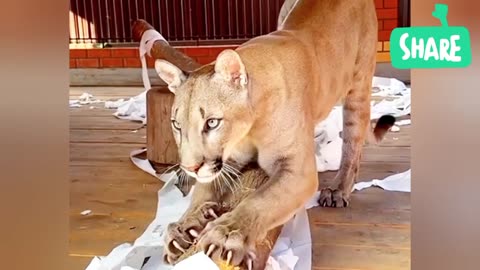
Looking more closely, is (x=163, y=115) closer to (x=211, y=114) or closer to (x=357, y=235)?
(x=211, y=114)

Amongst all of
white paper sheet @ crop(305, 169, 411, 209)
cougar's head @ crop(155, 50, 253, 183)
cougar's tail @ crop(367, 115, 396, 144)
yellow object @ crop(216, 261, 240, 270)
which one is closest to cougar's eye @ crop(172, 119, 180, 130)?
cougar's head @ crop(155, 50, 253, 183)

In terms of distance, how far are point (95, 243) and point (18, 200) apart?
0.23 m

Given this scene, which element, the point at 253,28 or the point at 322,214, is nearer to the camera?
the point at 253,28

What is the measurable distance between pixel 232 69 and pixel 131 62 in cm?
24

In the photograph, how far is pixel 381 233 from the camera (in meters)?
0.72

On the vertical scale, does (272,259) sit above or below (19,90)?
below

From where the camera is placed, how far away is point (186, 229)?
1.76 ft

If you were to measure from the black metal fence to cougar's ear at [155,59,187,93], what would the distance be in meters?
0.05

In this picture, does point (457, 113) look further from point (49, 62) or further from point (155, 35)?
point (155, 35)

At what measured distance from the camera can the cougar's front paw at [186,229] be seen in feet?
1.71

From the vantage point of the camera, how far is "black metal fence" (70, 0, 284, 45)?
56 centimetres

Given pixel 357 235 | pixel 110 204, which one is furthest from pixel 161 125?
pixel 357 235

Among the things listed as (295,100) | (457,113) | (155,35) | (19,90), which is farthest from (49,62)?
(155,35)

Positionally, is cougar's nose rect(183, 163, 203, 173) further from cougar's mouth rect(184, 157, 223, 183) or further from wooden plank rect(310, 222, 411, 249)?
wooden plank rect(310, 222, 411, 249)
